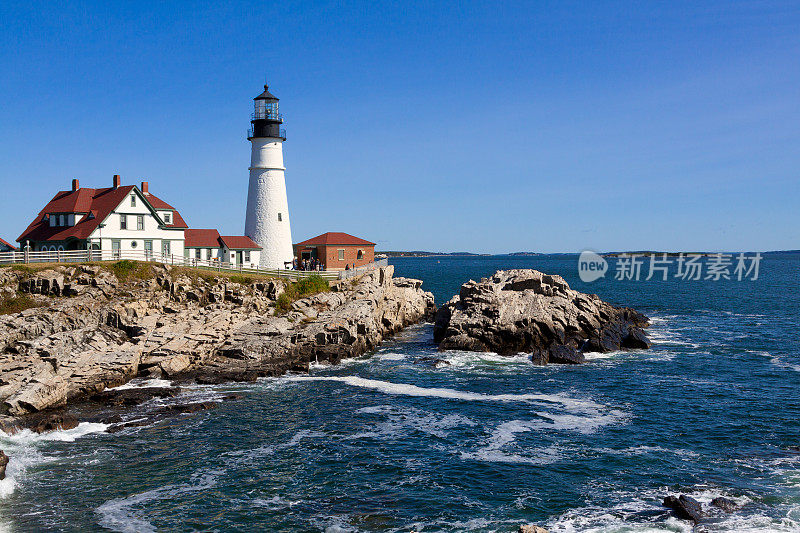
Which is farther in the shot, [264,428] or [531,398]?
[531,398]

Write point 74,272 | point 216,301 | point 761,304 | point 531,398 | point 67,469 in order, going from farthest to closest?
point 761,304 < point 216,301 < point 74,272 < point 531,398 < point 67,469

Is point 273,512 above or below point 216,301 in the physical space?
below

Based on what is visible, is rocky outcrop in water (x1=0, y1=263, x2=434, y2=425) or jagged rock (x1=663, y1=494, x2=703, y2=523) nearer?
jagged rock (x1=663, y1=494, x2=703, y2=523)

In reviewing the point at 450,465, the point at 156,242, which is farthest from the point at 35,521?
the point at 156,242

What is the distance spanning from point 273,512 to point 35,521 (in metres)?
6.81

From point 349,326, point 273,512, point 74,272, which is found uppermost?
point 74,272

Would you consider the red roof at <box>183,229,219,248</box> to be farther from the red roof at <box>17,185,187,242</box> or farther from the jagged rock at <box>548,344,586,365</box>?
the jagged rock at <box>548,344,586,365</box>

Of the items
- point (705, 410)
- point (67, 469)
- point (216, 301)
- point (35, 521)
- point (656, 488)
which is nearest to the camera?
point (35, 521)

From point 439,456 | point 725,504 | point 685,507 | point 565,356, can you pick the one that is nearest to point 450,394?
point 439,456

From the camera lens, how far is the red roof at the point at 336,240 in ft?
208

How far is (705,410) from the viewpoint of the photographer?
28812 millimetres

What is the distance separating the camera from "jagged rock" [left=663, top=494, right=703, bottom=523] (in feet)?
58.0

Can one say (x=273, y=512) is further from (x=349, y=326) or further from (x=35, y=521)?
(x=349, y=326)

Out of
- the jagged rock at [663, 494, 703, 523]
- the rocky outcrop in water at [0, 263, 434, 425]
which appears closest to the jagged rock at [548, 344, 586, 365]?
the rocky outcrop in water at [0, 263, 434, 425]
